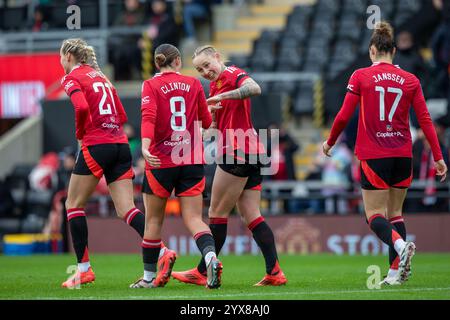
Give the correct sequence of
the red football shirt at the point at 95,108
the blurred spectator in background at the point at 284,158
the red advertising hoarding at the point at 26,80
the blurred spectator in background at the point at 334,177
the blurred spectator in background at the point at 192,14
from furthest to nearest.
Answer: the blurred spectator in background at the point at 192,14
the red advertising hoarding at the point at 26,80
the blurred spectator in background at the point at 284,158
the blurred spectator in background at the point at 334,177
the red football shirt at the point at 95,108

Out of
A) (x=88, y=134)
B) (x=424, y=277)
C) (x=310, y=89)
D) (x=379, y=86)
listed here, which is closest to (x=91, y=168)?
(x=88, y=134)

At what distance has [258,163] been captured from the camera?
1094cm

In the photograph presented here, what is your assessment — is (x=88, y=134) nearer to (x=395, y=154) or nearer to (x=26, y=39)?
(x=395, y=154)

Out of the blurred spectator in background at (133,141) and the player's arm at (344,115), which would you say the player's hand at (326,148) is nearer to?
the player's arm at (344,115)

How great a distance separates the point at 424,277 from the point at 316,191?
337 inches

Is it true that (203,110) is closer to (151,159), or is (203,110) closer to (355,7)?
(151,159)

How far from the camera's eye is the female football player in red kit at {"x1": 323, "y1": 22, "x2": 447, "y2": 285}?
10492mm

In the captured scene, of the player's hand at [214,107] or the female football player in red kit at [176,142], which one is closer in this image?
the female football player in red kit at [176,142]

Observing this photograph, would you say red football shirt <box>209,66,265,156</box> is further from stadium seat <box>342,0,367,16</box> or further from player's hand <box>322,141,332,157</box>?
stadium seat <box>342,0,367,16</box>

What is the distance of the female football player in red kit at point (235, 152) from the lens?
1082 cm

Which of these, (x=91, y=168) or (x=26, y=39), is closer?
(x=91, y=168)

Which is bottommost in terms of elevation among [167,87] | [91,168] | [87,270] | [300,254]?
[300,254]

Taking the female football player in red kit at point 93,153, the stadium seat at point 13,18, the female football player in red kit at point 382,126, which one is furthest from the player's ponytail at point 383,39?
the stadium seat at point 13,18

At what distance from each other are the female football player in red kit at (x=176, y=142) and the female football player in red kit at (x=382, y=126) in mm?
1236
